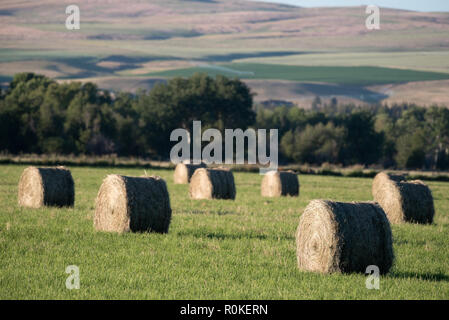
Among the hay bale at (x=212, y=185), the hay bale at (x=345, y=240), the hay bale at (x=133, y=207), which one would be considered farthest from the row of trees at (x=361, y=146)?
the hay bale at (x=345, y=240)

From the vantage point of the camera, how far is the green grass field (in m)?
10.6

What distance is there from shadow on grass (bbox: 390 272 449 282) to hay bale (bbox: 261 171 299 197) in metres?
18.8

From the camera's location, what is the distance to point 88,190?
95.7ft

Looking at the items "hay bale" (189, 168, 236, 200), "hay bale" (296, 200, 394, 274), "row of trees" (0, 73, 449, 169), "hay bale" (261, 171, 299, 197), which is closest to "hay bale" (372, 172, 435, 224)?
"hay bale" (189, 168, 236, 200)

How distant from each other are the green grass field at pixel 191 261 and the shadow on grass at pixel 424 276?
21mm

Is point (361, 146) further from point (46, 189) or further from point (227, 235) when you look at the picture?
point (227, 235)

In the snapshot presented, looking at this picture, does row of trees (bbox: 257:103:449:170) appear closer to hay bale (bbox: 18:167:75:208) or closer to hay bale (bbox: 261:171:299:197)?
hay bale (bbox: 261:171:299:197)

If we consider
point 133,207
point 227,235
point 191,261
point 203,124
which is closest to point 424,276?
point 191,261

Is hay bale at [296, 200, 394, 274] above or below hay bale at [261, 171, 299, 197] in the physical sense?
above

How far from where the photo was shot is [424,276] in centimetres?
1242

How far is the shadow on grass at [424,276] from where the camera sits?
39.9 ft

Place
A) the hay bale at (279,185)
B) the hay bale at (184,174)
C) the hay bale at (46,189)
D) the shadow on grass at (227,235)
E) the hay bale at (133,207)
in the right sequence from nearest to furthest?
the shadow on grass at (227,235)
the hay bale at (133,207)
the hay bale at (46,189)
the hay bale at (279,185)
the hay bale at (184,174)

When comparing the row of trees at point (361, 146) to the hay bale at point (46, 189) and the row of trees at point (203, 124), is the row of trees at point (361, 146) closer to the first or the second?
the row of trees at point (203, 124)
